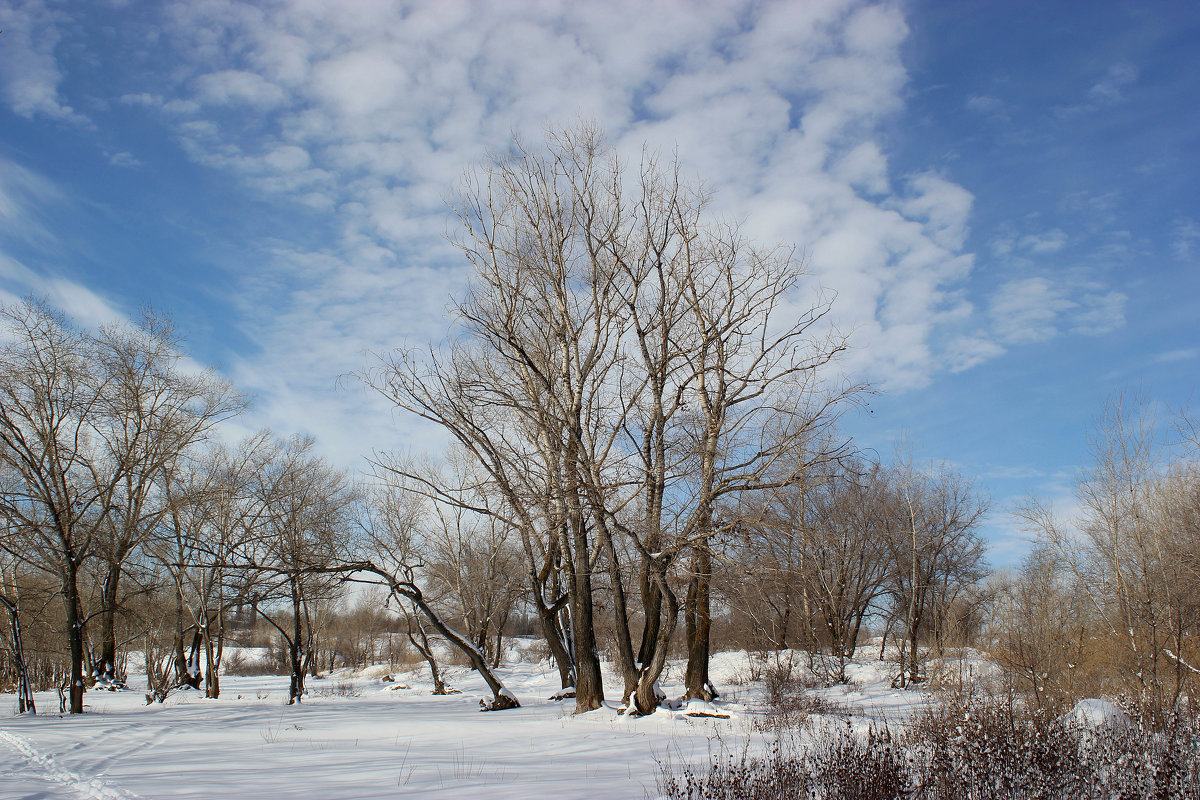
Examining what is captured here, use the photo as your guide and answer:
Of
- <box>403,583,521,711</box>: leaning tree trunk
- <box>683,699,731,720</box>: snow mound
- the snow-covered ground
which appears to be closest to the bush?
the snow-covered ground

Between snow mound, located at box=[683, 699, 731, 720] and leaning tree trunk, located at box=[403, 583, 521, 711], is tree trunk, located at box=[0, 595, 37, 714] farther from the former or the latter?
snow mound, located at box=[683, 699, 731, 720]

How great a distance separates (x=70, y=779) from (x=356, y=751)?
3.38m

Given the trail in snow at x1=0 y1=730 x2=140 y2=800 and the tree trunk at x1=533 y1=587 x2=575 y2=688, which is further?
the tree trunk at x1=533 y1=587 x2=575 y2=688

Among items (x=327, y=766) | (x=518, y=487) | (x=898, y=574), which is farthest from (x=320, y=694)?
(x=898, y=574)

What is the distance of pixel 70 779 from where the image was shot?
24.3 feet

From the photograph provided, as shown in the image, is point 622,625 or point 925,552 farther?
point 925,552

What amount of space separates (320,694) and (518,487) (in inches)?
796

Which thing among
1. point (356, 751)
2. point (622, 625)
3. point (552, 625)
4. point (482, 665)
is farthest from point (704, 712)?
point (356, 751)

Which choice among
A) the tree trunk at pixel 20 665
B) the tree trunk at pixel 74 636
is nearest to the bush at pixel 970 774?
the tree trunk at pixel 20 665

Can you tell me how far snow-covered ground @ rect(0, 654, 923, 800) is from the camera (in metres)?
6.74

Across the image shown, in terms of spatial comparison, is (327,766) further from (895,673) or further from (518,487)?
(895,673)

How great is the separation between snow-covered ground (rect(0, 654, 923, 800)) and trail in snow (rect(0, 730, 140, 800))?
0.07ft

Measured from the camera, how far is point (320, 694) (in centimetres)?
2778

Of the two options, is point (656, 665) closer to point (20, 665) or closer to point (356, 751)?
point (356, 751)
